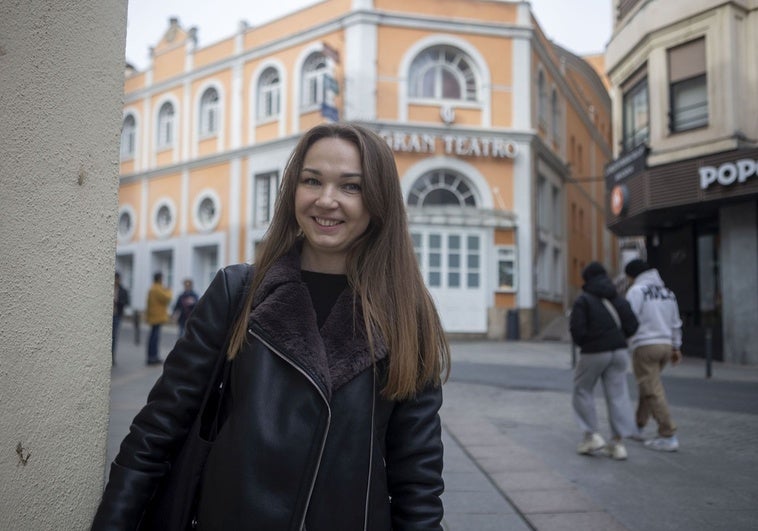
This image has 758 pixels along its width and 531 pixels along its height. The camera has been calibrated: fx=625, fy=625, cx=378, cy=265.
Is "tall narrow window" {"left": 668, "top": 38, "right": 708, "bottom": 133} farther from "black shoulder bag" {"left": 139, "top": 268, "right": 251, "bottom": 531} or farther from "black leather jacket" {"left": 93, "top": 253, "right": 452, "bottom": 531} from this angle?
"black shoulder bag" {"left": 139, "top": 268, "right": 251, "bottom": 531}

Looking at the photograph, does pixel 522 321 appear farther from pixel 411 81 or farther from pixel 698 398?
pixel 698 398

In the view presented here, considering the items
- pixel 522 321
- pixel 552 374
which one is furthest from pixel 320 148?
pixel 522 321

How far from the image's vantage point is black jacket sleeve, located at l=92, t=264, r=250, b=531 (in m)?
1.74

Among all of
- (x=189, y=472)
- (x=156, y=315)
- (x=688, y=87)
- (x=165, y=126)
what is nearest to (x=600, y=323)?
(x=189, y=472)

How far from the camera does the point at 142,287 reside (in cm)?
2730

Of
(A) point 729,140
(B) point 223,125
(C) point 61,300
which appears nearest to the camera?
(C) point 61,300

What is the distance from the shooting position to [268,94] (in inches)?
934

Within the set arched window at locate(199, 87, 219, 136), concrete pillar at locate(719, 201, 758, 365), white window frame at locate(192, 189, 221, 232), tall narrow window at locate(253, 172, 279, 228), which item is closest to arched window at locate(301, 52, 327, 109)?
tall narrow window at locate(253, 172, 279, 228)

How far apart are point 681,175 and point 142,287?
→ 21993 mm

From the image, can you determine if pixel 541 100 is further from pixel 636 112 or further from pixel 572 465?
pixel 572 465

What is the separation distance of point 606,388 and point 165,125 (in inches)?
1012

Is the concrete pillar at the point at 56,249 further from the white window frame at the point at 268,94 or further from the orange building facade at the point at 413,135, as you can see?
the white window frame at the point at 268,94

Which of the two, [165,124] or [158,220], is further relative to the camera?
[165,124]

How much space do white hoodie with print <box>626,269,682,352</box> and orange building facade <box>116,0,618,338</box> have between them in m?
12.5
